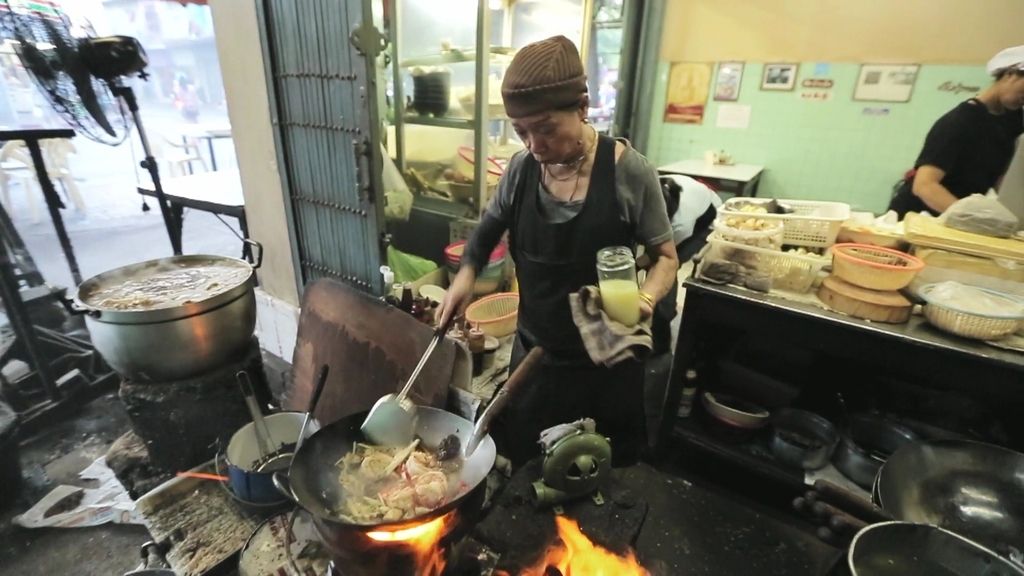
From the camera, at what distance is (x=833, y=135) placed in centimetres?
423

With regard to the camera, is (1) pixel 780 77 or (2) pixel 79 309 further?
(1) pixel 780 77

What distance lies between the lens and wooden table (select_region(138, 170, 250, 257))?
308cm

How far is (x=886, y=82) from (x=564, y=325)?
4148mm

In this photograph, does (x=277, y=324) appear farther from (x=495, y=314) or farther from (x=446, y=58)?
(x=446, y=58)

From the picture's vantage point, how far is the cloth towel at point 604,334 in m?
1.27

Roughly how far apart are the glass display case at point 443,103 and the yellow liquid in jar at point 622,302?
1.90 m

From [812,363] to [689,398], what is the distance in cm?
76

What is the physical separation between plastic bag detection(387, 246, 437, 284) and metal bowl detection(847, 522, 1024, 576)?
2.36m

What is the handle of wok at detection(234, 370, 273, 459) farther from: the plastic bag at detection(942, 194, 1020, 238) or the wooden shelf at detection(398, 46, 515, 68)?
the plastic bag at detection(942, 194, 1020, 238)

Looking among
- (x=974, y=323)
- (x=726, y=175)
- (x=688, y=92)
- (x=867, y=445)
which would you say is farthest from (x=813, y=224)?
(x=688, y=92)

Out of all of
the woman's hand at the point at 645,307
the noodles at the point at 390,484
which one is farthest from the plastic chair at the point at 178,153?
the woman's hand at the point at 645,307

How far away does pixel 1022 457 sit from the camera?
1.46 metres

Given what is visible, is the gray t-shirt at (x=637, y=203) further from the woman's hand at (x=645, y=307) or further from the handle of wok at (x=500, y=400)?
the handle of wok at (x=500, y=400)

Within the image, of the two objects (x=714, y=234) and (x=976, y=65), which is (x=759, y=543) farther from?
(x=976, y=65)
